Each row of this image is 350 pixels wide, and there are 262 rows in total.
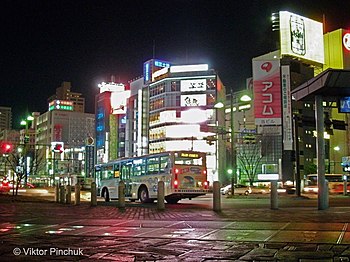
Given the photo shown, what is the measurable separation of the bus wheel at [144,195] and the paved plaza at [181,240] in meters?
13.1

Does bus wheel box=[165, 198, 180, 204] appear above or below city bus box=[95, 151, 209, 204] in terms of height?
below

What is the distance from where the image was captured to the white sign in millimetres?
95706

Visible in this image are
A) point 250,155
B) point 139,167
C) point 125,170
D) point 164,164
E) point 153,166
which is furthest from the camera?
point 250,155

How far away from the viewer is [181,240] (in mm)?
9953

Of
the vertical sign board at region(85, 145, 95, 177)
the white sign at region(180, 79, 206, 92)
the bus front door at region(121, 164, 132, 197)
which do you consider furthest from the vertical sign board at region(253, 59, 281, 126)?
the vertical sign board at region(85, 145, 95, 177)

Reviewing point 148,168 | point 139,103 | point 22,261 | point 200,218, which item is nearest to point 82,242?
point 22,261

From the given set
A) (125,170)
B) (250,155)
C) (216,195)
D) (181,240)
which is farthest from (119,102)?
(181,240)

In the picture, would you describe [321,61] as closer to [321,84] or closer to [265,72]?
[265,72]

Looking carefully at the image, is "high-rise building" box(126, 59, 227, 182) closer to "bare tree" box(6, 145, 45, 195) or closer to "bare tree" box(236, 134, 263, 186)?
"bare tree" box(236, 134, 263, 186)

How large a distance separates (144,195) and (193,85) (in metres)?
70.6

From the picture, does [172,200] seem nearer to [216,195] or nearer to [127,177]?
[127,177]

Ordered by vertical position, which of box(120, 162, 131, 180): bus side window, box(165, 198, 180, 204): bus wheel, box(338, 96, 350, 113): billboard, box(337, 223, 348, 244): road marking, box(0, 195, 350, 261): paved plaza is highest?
box(338, 96, 350, 113): billboard

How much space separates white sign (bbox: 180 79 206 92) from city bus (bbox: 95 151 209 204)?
6665 cm

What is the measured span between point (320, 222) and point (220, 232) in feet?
11.2
